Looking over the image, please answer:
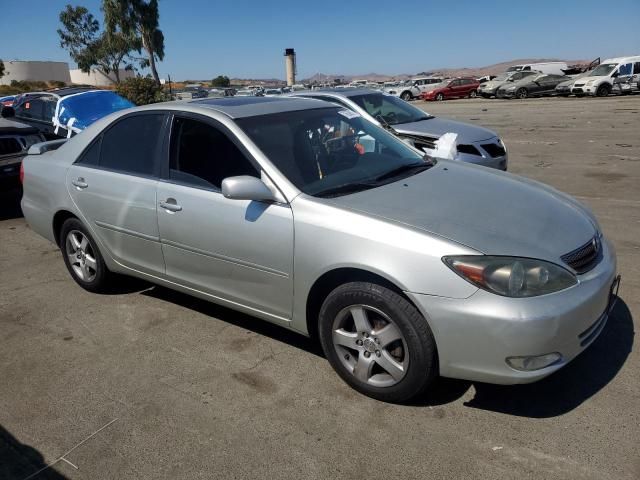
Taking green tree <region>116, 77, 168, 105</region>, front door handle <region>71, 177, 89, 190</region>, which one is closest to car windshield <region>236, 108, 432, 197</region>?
front door handle <region>71, 177, 89, 190</region>

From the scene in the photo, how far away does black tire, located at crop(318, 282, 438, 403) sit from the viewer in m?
2.65

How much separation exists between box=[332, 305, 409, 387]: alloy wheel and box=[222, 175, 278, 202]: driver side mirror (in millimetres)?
803

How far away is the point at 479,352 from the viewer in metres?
2.54

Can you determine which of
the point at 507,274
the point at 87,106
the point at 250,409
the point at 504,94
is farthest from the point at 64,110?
the point at 504,94

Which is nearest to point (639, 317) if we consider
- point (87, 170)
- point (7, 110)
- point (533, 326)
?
point (533, 326)

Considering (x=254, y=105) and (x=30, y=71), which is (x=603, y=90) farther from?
(x=30, y=71)

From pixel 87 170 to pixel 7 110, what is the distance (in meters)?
7.55

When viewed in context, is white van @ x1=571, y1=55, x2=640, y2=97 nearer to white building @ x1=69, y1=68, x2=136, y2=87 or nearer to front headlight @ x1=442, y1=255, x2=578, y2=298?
front headlight @ x1=442, y1=255, x2=578, y2=298

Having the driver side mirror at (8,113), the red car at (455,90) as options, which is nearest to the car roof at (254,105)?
the driver side mirror at (8,113)

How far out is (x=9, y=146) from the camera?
780 centimetres

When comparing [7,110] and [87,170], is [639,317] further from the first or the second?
[7,110]

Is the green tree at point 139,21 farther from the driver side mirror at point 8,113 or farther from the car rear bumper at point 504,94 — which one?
the driver side mirror at point 8,113

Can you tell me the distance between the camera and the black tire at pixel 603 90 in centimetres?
2708

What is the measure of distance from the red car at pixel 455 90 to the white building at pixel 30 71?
270 feet
